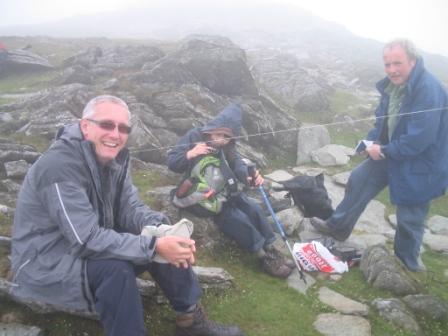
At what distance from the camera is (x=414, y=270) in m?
8.83

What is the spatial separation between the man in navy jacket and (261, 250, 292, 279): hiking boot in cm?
258

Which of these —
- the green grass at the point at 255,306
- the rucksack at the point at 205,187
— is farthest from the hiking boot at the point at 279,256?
the rucksack at the point at 205,187

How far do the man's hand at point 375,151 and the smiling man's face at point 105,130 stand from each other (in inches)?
216

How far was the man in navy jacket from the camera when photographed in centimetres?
779

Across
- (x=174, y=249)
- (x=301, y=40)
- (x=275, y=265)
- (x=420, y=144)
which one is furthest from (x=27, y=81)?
(x=301, y=40)

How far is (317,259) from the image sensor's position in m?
8.70

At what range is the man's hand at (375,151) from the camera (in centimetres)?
848

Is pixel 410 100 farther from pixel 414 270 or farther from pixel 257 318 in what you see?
pixel 257 318

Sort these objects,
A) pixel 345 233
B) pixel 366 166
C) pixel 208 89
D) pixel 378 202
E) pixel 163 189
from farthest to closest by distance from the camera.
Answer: pixel 208 89 < pixel 378 202 < pixel 163 189 < pixel 345 233 < pixel 366 166

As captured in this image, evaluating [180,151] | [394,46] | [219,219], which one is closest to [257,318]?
[219,219]

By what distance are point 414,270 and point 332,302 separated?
251cm

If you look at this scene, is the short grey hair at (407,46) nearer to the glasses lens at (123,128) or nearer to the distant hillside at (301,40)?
the glasses lens at (123,128)

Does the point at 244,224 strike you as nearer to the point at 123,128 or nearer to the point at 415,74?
the point at 123,128

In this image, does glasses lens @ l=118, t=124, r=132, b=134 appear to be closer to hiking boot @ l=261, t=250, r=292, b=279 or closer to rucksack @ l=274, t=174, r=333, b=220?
hiking boot @ l=261, t=250, r=292, b=279
